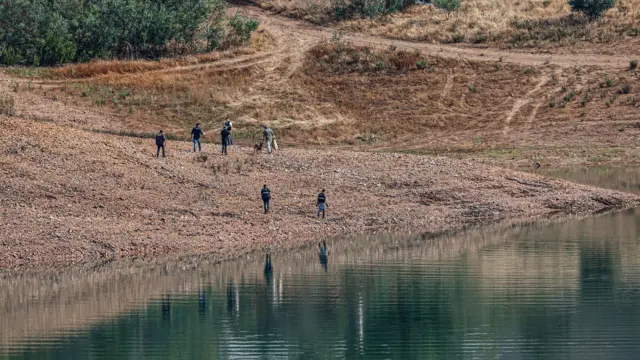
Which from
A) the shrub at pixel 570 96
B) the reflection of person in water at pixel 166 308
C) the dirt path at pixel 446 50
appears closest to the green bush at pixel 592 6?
the dirt path at pixel 446 50

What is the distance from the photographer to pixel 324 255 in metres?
46.7

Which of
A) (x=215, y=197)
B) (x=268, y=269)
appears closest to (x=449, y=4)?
(x=215, y=197)

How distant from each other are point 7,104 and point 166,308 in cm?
4158

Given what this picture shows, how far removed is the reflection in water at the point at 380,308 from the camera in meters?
31.9

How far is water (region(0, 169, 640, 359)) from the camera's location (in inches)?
1261

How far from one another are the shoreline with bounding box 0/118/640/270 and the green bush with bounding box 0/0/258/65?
3223cm

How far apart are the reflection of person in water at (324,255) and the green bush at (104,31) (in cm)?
4805

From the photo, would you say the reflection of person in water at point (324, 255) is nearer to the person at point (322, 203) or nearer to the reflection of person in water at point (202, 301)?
the person at point (322, 203)

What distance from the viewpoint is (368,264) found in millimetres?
44656

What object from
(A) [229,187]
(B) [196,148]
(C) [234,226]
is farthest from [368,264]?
(B) [196,148]

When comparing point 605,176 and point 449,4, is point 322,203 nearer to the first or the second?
point 605,176

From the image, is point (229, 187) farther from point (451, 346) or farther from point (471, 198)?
point (451, 346)

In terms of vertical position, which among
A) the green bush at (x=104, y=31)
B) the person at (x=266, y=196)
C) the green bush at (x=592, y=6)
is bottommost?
the person at (x=266, y=196)

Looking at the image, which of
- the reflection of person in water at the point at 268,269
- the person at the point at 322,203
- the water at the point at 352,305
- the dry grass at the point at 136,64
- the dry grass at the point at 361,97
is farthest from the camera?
the dry grass at the point at 136,64
